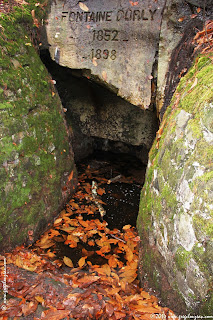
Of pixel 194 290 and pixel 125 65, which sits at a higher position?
pixel 125 65

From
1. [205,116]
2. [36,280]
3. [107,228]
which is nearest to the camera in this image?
[205,116]

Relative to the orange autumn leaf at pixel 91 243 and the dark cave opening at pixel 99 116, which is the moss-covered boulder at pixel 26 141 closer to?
the orange autumn leaf at pixel 91 243

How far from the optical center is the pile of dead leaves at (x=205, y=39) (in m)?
2.35

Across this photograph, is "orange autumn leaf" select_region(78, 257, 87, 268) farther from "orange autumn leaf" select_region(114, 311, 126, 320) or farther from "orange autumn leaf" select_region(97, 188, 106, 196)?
"orange autumn leaf" select_region(97, 188, 106, 196)

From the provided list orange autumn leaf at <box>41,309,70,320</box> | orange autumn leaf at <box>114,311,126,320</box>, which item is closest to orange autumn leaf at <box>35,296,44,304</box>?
orange autumn leaf at <box>41,309,70,320</box>

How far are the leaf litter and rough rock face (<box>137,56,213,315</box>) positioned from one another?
0.84ft

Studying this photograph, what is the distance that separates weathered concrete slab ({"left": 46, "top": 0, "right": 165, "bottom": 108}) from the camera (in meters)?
3.08

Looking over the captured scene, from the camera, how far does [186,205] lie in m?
1.77

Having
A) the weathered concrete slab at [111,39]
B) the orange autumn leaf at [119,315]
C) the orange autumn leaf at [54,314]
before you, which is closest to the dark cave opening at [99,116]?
the weathered concrete slab at [111,39]

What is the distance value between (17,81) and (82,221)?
1.88 m

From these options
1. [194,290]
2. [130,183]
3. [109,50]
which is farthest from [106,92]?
[194,290]

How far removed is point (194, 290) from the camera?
165cm

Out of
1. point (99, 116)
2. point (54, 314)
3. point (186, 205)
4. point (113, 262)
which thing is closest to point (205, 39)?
point (186, 205)

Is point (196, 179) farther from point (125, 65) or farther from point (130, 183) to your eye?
point (130, 183)
